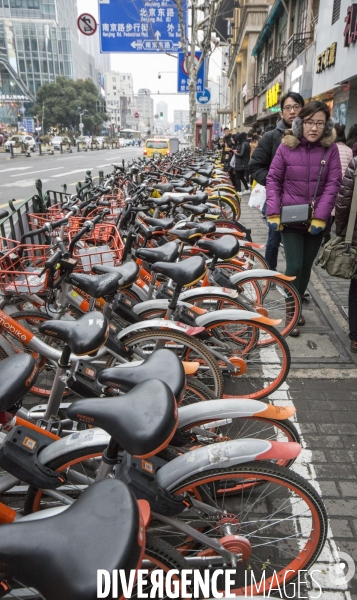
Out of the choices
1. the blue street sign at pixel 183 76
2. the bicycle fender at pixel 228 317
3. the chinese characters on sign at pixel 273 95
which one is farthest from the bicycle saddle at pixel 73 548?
the chinese characters on sign at pixel 273 95

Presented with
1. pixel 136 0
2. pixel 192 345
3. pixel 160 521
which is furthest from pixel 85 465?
pixel 136 0

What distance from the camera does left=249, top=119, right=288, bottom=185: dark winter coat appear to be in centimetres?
510

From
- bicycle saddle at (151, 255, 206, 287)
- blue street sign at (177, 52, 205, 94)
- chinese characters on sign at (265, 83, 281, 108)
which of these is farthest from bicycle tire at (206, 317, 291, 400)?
chinese characters on sign at (265, 83, 281, 108)

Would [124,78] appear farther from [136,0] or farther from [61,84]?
[136,0]

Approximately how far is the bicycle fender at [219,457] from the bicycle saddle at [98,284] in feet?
3.86

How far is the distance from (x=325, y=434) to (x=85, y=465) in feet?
5.64

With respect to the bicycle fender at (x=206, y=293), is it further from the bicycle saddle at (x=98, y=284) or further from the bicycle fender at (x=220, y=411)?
the bicycle fender at (x=220, y=411)

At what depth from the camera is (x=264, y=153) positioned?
5.23 m

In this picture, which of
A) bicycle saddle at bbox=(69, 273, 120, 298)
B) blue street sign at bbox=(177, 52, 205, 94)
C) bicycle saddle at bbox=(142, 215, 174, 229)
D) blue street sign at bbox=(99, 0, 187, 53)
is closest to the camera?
bicycle saddle at bbox=(69, 273, 120, 298)

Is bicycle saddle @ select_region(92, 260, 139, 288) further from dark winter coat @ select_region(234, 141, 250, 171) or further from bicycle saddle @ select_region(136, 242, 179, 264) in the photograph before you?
dark winter coat @ select_region(234, 141, 250, 171)

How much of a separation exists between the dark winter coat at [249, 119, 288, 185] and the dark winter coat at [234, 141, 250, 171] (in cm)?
752

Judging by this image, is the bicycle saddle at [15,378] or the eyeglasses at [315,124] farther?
the eyeglasses at [315,124]

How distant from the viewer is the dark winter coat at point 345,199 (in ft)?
12.1

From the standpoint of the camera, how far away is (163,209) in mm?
5438
